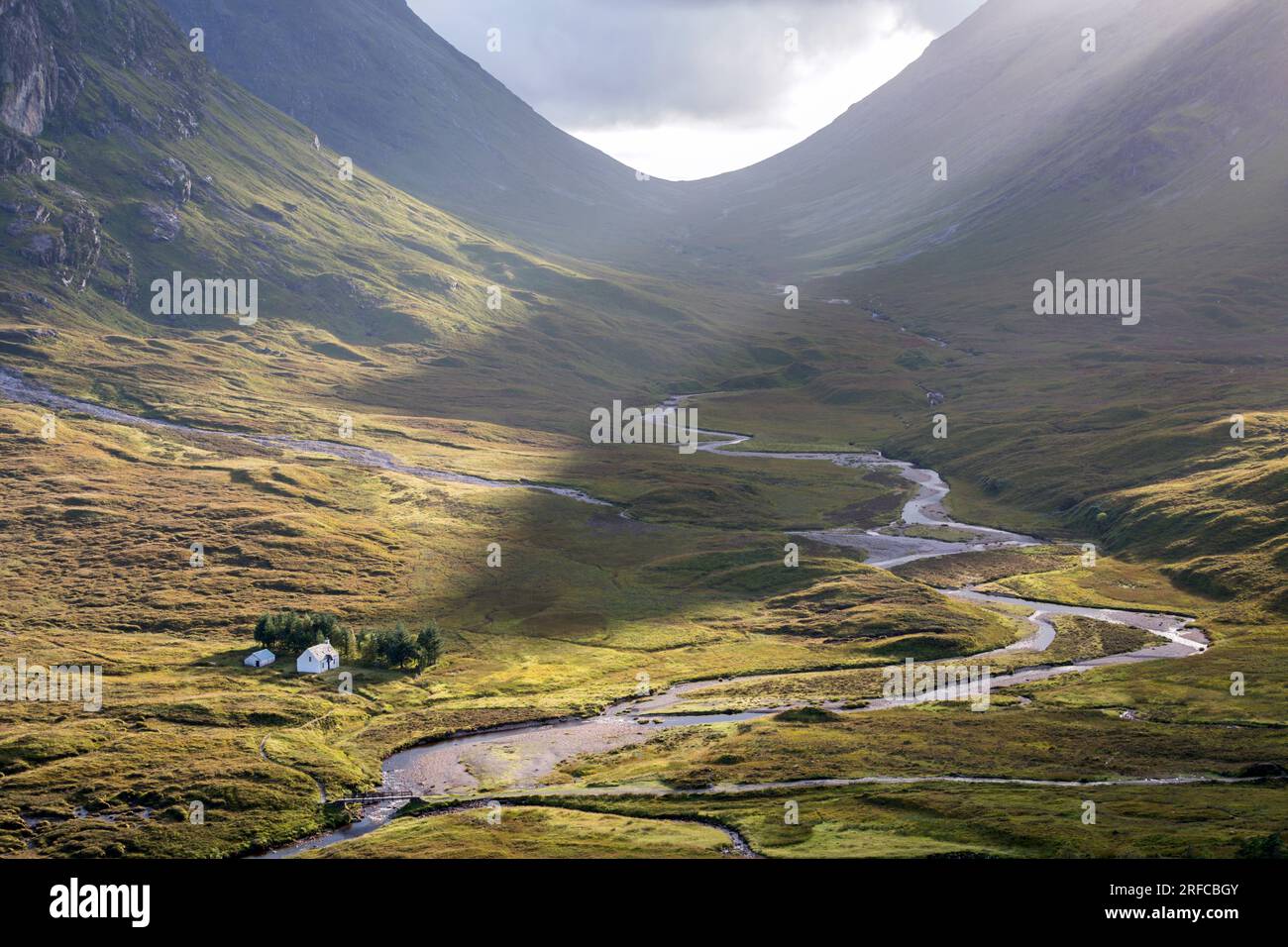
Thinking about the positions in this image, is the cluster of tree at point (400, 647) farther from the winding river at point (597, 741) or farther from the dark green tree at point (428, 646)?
the winding river at point (597, 741)

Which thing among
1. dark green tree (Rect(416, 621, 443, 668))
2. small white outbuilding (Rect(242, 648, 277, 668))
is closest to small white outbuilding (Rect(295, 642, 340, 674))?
small white outbuilding (Rect(242, 648, 277, 668))

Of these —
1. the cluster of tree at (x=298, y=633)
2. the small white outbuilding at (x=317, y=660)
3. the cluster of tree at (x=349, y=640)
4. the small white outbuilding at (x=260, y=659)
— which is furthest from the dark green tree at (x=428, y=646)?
the small white outbuilding at (x=260, y=659)

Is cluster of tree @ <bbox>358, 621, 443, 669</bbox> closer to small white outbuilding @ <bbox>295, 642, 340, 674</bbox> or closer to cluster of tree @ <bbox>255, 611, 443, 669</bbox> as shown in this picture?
cluster of tree @ <bbox>255, 611, 443, 669</bbox>

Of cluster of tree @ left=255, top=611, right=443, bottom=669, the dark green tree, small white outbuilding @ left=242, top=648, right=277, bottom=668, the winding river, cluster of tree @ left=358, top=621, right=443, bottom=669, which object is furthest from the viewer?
the dark green tree

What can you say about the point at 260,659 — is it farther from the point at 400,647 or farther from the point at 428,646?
the point at 428,646

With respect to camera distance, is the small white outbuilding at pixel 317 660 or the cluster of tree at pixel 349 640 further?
the cluster of tree at pixel 349 640

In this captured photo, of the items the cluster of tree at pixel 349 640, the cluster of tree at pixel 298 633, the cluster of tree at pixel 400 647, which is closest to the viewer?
the cluster of tree at pixel 400 647

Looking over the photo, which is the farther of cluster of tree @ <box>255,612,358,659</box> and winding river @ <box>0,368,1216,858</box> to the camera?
cluster of tree @ <box>255,612,358,659</box>
